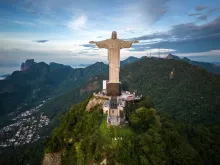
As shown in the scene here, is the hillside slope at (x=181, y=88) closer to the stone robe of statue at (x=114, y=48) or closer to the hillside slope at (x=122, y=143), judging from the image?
the stone robe of statue at (x=114, y=48)

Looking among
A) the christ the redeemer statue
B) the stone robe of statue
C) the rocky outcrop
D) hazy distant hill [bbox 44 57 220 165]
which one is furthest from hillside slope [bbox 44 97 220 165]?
the stone robe of statue

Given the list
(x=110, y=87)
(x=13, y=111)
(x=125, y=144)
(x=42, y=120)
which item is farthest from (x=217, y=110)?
(x=13, y=111)

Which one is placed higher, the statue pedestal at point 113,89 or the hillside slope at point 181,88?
the statue pedestal at point 113,89

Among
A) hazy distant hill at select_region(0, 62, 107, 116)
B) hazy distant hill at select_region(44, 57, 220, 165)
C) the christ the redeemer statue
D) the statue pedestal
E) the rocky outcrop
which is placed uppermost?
the christ the redeemer statue

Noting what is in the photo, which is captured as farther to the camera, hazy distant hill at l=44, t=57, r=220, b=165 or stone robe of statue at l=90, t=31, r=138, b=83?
stone robe of statue at l=90, t=31, r=138, b=83

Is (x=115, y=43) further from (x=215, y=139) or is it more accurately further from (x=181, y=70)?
(x=181, y=70)

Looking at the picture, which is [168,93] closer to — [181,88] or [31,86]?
[181,88]

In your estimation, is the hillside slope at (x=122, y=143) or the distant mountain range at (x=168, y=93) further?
the distant mountain range at (x=168, y=93)

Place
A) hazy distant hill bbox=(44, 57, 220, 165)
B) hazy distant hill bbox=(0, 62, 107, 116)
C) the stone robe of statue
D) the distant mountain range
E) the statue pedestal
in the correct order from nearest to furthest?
hazy distant hill bbox=(44, 57, 220, 165) < the stone robe of statue < the statue pedestal < the distant mountain range < hazy distant hill bbox=(0, 62, 107, 116)

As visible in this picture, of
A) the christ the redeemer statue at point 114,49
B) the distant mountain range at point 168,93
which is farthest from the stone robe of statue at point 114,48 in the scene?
the distant mountain range at point 168,93

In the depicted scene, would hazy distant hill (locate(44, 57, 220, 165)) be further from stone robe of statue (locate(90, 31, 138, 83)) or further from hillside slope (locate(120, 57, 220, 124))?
stone robe of statue (locate(90, 31, 138, 83))

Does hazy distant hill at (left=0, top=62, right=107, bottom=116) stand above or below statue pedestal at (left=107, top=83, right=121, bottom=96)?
below
